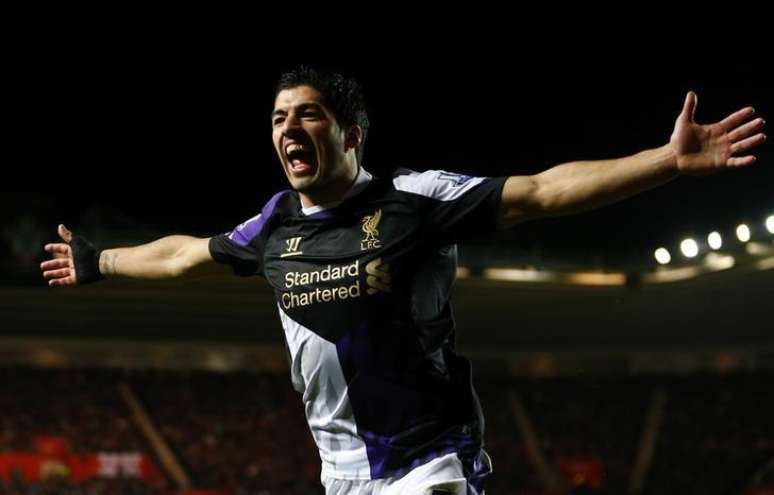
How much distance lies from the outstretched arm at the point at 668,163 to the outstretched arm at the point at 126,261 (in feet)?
5.61

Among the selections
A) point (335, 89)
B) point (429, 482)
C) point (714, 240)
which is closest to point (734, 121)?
point (335, 89)

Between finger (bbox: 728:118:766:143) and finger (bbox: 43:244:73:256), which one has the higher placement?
finger (bbox: 728:118:766:143)

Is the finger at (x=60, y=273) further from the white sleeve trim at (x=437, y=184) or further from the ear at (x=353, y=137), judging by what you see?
the white sleeve trim at (x=437, y=184)

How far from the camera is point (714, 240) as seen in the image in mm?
19250

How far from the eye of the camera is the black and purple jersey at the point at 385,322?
3619 mm

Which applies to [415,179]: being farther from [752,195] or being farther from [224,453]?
[224,453]

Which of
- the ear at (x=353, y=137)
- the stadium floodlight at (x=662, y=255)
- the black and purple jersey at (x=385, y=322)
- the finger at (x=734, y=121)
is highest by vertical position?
the ear at (x=353, y=137)

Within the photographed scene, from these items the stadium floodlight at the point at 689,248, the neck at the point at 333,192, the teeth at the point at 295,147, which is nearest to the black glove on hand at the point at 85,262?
the neck at the point at 333,192

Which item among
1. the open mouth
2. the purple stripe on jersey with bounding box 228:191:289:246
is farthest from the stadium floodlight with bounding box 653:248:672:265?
the open mouth

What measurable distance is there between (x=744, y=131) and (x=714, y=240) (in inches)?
657

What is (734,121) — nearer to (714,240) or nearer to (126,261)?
(126,261)

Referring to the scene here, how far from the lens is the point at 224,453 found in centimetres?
2430

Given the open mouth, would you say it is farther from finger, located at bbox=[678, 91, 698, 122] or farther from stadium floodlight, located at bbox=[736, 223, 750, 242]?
stadium floodlight, located at bbox=[736, 223, 750, 242]

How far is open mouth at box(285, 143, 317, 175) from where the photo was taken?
3.74 m
